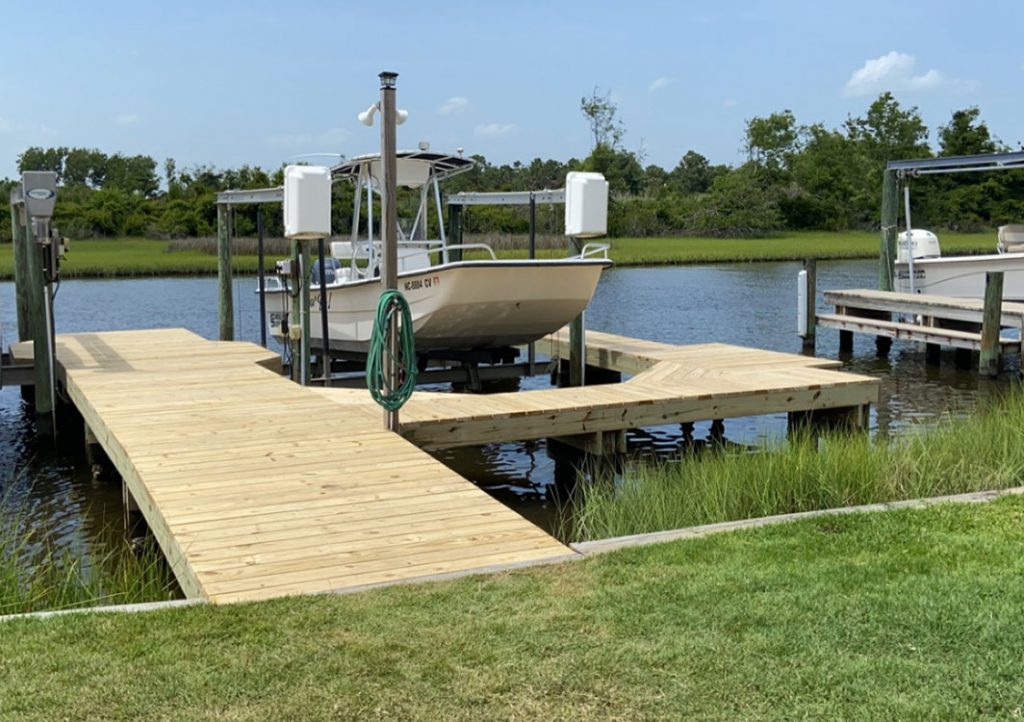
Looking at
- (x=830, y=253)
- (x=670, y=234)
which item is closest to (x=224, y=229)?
(x=830, y=253)

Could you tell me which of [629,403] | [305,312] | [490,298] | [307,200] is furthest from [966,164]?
[307,200]

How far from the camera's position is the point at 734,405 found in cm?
990

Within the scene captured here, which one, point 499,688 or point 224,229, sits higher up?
point 224,229

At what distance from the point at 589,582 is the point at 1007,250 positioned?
59.4 ft

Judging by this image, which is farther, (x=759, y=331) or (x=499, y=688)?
(x=759, y=331)

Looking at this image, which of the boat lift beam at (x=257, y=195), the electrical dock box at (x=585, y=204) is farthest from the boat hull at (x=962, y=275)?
the boat lift beam at (x=257, y=195)

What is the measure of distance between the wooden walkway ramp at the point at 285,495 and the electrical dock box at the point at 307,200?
1859 millimetres

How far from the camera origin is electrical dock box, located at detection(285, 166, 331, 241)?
37.7 ft

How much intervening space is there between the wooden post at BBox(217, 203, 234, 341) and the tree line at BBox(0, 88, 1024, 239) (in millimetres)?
31661

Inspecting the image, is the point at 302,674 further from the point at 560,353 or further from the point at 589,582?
the point at 560,353

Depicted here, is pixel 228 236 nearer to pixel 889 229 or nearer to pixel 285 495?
pixel 285 495

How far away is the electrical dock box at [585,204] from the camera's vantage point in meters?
12.4

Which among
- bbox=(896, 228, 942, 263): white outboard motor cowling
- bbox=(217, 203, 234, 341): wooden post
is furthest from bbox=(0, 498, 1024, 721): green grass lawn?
bbox=(896, 228, 942, 263): white outboard motor cowling

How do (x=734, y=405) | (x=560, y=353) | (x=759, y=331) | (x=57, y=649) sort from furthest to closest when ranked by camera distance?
(x=759, y=331)
(x=560, y=353)
(x=734, y=405)
(x=57, y=649)
